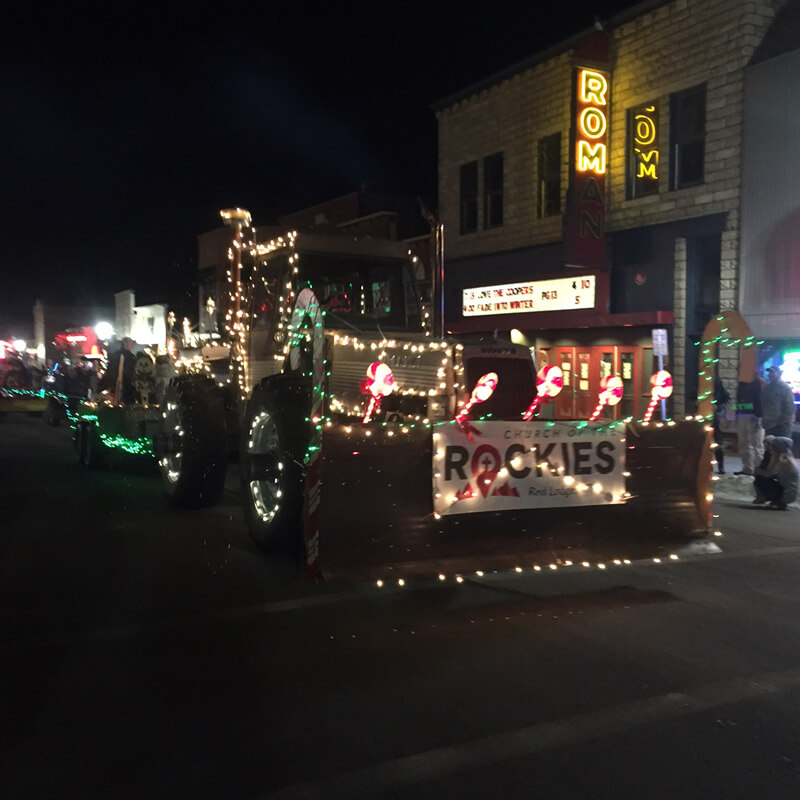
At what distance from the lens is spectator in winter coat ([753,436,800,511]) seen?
35.2ft

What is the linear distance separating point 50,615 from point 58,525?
3259 millimetres

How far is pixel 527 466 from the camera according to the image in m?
6.46

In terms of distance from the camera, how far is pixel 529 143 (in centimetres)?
2041

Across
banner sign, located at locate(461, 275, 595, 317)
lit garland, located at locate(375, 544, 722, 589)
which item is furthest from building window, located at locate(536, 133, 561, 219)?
lit garland, located at locate(375, 544, 722, 589)

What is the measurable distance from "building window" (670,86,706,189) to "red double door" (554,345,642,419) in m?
3.76

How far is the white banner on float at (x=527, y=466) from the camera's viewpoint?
20.3ft

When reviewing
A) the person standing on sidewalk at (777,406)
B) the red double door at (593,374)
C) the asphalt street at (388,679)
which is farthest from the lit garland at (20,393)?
the person standing on sidewalk at (777,406)

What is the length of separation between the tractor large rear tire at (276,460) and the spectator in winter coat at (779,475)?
6792 millimetres

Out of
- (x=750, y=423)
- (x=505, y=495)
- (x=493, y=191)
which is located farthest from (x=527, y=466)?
(x=493, y=191)

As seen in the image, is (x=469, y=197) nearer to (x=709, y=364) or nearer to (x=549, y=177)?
(x=549, y=177)

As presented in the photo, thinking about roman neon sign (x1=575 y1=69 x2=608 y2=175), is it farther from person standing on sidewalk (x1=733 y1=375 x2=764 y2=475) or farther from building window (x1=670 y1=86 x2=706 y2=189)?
person standing on sidewalk (x1=733 y1=375 x2=764 y2=475)

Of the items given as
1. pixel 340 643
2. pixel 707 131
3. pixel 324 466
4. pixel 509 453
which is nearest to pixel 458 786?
pixel 340 643

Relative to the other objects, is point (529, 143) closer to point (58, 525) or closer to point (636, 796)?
point (58, 525)

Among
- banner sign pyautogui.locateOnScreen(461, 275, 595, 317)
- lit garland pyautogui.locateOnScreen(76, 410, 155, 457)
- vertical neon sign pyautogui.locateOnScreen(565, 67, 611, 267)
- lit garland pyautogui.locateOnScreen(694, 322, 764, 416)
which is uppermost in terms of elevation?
vertical neon sign pyautogui.locateOnScreen(565, 67, 611, 267)
